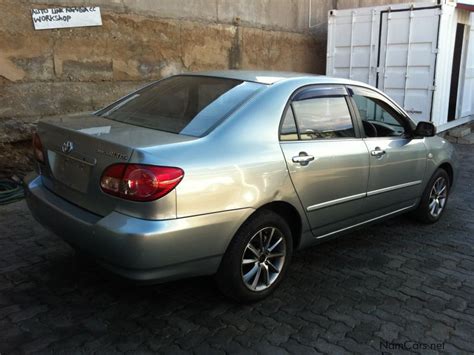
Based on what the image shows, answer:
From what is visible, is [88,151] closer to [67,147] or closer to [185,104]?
[67,147]

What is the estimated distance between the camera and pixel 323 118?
3.82m

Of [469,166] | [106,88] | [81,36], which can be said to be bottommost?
[469,166]

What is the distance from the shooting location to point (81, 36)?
637 centimetres

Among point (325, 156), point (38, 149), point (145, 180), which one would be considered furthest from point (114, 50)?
point (145, 180)

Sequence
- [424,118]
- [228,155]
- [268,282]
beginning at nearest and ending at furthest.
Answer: [228,155] → [268,282] → [424,118]

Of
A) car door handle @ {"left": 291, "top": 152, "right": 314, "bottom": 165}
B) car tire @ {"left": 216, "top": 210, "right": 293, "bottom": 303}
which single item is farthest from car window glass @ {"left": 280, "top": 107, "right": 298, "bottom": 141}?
car tire @ {"left": 216, "top": 210, "right": 293, "bottom": 303}

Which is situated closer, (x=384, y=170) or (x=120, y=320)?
(x=120, y=320)

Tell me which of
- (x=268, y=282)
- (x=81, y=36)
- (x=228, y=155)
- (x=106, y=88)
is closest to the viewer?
(x=228, y=155)

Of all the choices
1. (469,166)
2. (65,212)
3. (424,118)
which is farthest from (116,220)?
(424,118)

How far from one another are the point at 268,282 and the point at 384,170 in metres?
1.57

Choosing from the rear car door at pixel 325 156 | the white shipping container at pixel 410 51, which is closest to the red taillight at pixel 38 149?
the rear car door at pixel 325 156

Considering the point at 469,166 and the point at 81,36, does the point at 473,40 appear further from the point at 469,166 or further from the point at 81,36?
the point at 81,36

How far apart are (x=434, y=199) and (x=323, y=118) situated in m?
2.10

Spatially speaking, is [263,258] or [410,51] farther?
[410,51]
